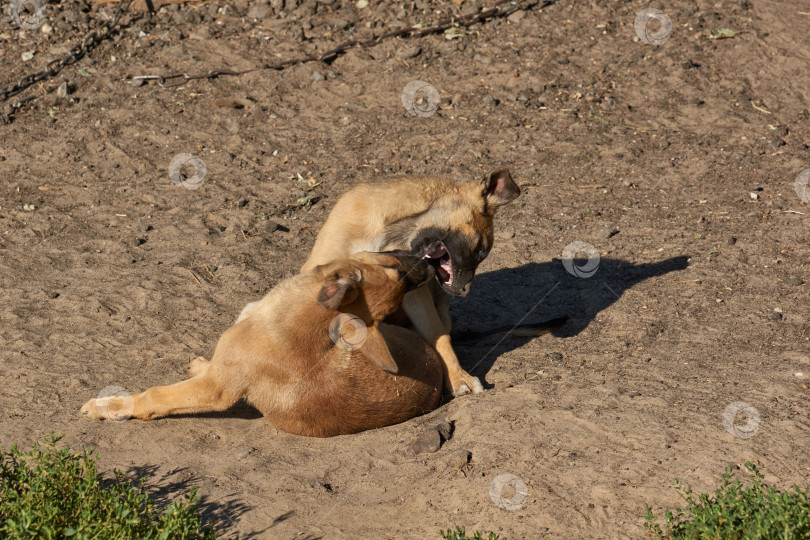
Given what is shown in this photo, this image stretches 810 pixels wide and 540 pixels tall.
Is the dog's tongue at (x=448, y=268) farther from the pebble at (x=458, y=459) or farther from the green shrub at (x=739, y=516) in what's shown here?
the green shrub at (x=739, y=516)

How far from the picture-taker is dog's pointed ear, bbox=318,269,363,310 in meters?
4.98

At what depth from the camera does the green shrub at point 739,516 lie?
3.95 meters

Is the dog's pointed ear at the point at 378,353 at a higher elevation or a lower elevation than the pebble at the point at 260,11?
higher

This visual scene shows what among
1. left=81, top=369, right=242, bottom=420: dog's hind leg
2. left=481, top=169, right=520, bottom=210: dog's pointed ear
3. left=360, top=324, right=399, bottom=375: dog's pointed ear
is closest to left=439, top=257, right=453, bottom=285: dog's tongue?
left=481, top=169, right=520, bottom=210: dog's pointed ear

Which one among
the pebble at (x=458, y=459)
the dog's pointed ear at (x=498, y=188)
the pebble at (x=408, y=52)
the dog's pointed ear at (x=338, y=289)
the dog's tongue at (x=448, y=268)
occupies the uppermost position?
the dog's pointed ear at (x=338, y=289)

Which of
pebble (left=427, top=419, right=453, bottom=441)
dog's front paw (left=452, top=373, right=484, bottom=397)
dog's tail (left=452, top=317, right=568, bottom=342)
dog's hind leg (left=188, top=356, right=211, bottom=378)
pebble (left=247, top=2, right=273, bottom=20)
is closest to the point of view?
pebble (left=427, top=419, right=453, bottom=441)

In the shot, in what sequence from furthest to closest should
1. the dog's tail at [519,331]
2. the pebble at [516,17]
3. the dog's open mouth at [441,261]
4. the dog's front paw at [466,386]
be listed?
the pebble at [516,17] < the dog's tail at [519,331] < the dog's open mouth at [441,261] < the dog's front paw at [466,386]

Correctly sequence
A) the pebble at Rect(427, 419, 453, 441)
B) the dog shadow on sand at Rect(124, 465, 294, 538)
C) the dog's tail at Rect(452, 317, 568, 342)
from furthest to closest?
the dog's tail at Rect(452, 317, 568, 342)
the pebble at Rect(427, 419, 453, 441)
the dog shadow on sand at Rect(124, 465, 294, 538)

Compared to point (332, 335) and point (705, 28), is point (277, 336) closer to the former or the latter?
point (332, 335)

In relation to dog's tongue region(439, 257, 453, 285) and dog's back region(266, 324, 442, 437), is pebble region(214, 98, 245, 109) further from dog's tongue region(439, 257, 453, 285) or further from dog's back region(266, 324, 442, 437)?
dog's back region(266, 324, 442, 437)

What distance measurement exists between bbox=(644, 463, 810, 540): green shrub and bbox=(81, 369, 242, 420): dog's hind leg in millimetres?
2837

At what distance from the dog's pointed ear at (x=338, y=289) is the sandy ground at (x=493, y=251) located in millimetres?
1140

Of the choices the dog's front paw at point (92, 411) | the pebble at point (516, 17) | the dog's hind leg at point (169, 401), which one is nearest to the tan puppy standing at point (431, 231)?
the dog's hind leg at point (169, 401)

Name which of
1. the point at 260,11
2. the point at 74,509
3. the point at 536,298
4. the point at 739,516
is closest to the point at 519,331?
the point at 536,298
